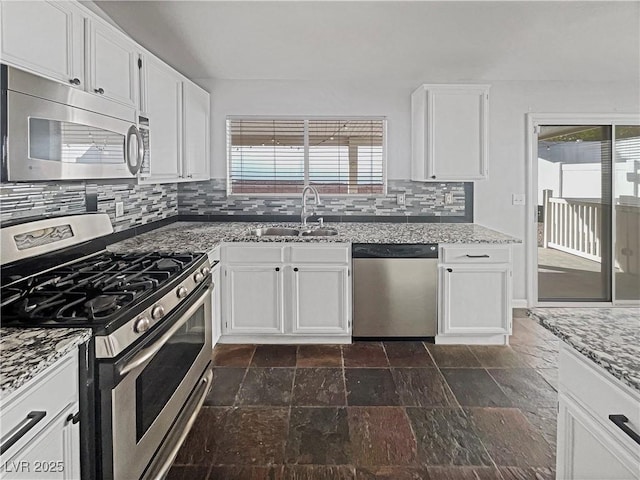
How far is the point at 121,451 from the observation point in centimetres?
160

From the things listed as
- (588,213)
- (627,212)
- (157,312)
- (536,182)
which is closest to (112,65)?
(157,312)

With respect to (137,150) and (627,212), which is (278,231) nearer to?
(137,150)

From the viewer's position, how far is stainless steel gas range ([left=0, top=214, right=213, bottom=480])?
1532 millimetres

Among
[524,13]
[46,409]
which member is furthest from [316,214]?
[46,409]

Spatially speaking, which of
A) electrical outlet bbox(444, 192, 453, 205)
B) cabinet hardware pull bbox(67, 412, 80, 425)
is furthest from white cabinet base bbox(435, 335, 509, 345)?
cabinet hardware pull bbox(67, 412, 80, 425)

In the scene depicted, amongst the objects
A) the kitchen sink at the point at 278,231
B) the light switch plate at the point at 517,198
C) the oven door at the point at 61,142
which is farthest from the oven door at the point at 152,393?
the light switch plate at the point at 517,198

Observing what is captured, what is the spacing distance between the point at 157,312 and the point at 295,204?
2817 millimetres

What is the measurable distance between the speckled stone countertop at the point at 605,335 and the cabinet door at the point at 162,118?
7.82ft

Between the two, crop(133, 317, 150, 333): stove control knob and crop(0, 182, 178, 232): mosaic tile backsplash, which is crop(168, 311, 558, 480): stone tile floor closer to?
crop(133, 317, 150, 333): stove control knob

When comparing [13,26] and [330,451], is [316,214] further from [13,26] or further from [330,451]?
[13,26]

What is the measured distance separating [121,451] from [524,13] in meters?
3.10

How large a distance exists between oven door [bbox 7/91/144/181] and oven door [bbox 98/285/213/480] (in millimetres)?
746

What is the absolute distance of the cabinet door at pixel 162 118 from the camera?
3.00 metres

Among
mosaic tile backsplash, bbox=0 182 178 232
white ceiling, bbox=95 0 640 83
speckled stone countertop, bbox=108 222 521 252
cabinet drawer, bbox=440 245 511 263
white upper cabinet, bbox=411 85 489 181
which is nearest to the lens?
mosaic tile backsplash, bbox=0 182 178 232
